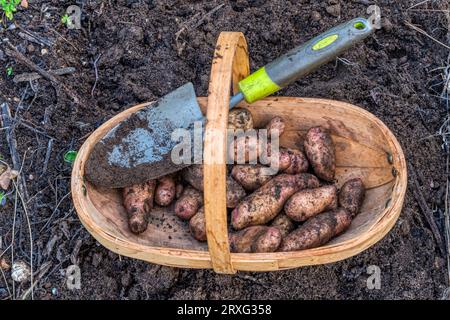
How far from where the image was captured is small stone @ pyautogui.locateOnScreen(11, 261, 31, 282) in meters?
2.22

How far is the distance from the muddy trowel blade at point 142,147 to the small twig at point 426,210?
0.88 metres

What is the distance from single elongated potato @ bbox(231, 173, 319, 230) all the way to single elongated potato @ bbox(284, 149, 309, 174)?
0.06m

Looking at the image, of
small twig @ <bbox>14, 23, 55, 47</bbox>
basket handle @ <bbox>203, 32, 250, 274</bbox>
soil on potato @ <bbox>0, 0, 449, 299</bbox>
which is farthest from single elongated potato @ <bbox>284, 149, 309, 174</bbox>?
small twig @ <bbox>14, 23, 55, 47</bbox>

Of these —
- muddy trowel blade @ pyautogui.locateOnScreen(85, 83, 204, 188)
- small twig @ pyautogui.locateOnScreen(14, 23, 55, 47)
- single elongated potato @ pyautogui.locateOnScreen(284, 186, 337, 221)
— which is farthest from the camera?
small twig @ pyautogui.locateOnScreen(14, 23, 55, 47)

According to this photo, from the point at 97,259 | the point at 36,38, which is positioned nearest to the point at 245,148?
the point at 97,259

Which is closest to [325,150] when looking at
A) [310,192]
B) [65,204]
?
[310,192]

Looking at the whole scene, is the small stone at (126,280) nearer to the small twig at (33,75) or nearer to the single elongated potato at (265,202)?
the single elongated potato at (265,202)

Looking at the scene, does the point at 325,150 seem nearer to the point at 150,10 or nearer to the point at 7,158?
the point at 150,10

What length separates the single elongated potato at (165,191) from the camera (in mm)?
2162

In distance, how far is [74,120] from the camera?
248 cm

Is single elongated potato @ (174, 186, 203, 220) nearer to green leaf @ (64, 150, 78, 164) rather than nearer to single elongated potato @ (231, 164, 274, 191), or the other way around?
single elongated potato @ (231, 164, 274, 191)

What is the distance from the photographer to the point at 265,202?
6.64 ft

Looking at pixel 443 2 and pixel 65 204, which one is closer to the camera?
pixel 65 204

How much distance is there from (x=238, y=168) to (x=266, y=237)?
334 millimetres
